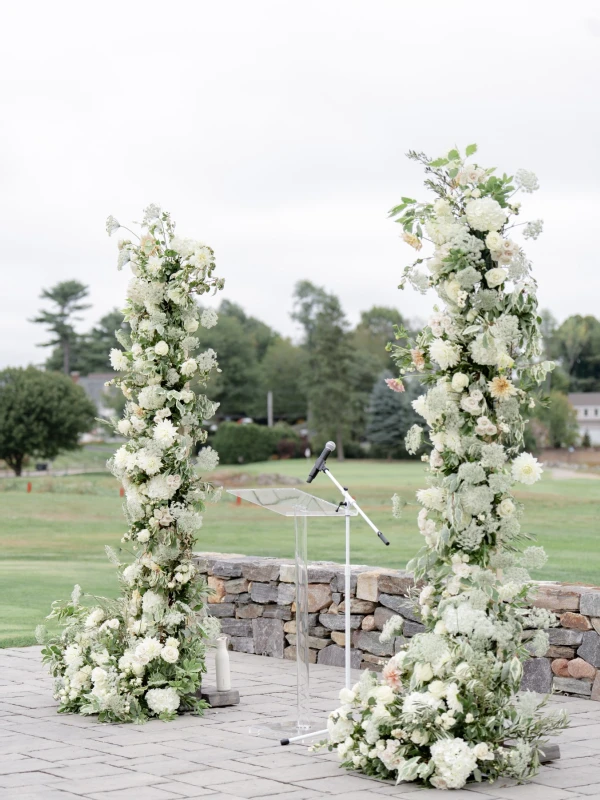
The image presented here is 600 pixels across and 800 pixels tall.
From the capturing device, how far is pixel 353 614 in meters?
8.55

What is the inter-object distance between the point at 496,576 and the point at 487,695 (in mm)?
583

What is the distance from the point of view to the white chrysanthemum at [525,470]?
548cm

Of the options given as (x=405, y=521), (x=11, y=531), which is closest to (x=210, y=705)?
(x=11, y=531)

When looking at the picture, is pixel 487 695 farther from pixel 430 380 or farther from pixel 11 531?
pixel 11 531

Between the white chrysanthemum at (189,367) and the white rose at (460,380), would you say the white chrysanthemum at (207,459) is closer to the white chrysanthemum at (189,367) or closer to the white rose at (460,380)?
the white chrysanthemum at (189,367)

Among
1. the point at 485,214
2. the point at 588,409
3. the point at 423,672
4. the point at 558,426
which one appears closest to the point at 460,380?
the point at 485,214

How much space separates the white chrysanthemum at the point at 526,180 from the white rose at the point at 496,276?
46 centimetres

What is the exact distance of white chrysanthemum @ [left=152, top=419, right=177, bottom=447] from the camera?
23.3 feet

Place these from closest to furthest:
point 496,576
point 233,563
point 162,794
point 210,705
→ 1. point 162,794
2. point 496,576
3. point 210,705
4. point 233,563

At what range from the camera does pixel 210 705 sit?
720 centimetres

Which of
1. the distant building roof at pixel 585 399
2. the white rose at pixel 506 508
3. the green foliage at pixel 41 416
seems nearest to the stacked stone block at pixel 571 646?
the white rose at pixel 506 508

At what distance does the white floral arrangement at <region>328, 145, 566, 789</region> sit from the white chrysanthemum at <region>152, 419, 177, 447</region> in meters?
1.98

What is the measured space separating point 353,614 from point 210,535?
14024 mm

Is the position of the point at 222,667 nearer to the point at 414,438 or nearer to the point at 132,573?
the point at 132,573
